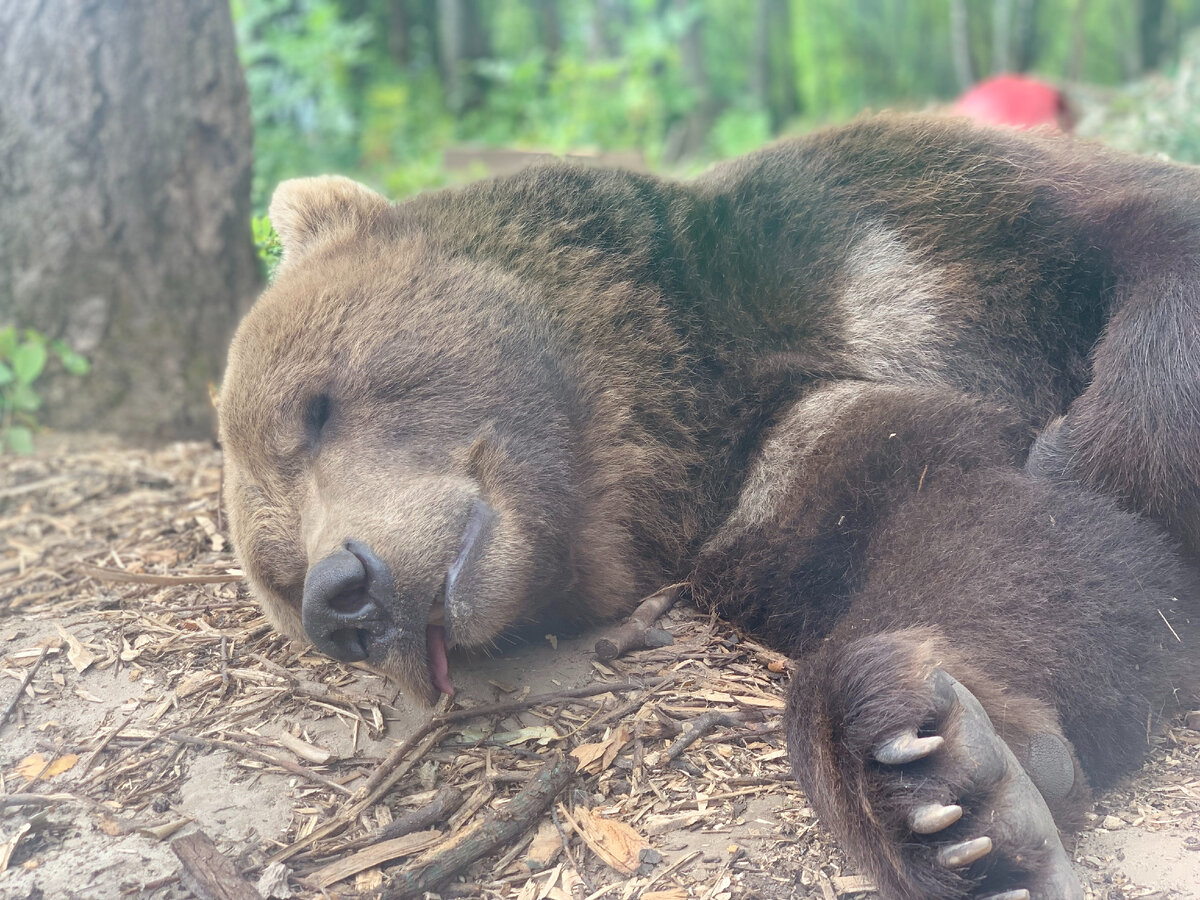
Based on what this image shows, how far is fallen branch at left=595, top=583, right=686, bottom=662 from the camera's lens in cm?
292

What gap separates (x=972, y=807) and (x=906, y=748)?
178 millimetres

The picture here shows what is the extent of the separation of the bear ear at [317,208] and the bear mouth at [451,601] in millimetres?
1344

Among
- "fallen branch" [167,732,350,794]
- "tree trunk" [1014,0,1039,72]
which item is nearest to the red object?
"tree trunk" [1014,0,1039,72]

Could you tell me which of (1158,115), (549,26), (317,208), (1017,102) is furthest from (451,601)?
(549,26)

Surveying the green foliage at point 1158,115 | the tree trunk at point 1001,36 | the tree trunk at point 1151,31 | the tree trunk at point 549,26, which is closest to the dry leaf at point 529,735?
the green foliage at point 1158,115

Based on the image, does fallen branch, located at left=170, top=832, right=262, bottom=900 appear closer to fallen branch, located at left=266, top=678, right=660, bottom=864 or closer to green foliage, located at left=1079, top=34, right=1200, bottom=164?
fallen branch, located at left=266, top=678, right=660, bottom=864

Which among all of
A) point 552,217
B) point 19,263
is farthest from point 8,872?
point 19,263

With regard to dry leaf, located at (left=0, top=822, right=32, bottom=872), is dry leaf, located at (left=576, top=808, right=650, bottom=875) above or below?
below

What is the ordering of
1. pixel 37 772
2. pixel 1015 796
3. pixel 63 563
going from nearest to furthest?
pixel 1015 796, pixel 37 772, pixel 63 563

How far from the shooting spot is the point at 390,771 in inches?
95.3

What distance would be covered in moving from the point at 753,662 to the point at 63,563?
261 centimetres

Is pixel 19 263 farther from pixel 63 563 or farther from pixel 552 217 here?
pixel 552 217

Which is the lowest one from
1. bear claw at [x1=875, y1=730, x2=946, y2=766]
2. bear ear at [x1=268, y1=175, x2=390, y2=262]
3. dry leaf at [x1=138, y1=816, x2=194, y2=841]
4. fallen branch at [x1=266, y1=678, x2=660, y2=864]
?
fallen branch at [x1=266, y1=678, x2=660, y2=864]

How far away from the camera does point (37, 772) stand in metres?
2.42
